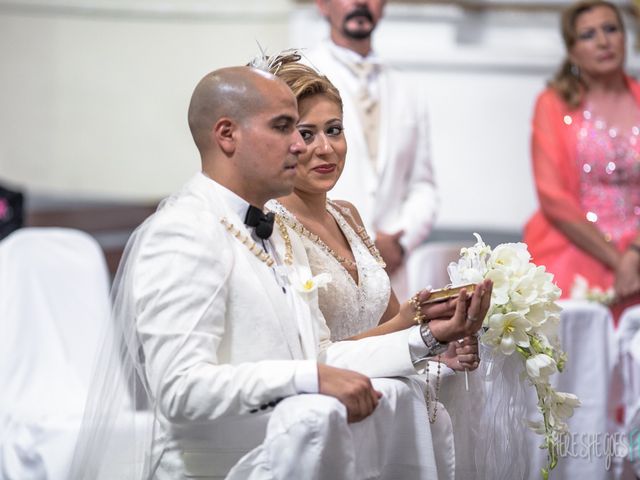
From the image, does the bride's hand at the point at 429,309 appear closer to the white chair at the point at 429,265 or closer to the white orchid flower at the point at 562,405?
the white orchid flower at the point at 562,405

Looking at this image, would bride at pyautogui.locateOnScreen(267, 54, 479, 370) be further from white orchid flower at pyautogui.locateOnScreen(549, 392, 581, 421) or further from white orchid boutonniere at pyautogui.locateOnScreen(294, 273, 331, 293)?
white orchid flower at pyautogui.locateOnScreen(549, 392, 581, 421)

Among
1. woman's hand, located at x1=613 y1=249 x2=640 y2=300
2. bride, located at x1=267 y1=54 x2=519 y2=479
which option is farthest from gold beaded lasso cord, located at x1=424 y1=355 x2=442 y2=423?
woman's hand, located at x1=613 y1=249 x2=640 y2=300

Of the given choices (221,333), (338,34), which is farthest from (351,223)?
(338,34)

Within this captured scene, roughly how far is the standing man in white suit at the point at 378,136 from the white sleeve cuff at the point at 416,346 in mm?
1686

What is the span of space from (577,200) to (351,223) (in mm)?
2073

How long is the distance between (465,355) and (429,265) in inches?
84.1

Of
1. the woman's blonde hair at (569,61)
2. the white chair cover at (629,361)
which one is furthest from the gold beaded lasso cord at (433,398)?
the woman's blonde hair at (569,61)

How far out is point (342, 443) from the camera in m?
2.44

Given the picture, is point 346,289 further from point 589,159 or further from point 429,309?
point 589,159

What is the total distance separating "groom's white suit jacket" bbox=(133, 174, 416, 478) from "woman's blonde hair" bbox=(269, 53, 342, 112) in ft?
1.34

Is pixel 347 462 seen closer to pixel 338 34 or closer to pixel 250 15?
pixel 338 34

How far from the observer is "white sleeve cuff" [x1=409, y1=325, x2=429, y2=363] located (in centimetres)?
276

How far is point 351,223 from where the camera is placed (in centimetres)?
340

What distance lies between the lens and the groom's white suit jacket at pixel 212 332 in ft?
8.27
